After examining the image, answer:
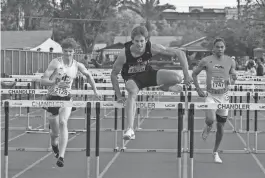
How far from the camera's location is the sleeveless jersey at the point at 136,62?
348 inches

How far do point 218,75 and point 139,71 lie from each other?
288 centimetres

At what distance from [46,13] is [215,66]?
7026 cm

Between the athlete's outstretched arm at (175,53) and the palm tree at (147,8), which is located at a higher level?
the palm tree at (147,8)

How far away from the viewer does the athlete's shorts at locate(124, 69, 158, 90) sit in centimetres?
898

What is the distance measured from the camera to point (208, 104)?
10047 millimetres

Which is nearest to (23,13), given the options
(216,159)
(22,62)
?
(22,62)

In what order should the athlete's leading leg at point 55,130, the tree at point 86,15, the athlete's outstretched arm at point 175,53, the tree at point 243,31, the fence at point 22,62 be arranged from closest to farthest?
the athlete's outstretched arm at point 175,53 → the athlete's leading leg at point 55,130 → the fence at point 22,62 → the tree at point 243,31 → the tree at point 86,15

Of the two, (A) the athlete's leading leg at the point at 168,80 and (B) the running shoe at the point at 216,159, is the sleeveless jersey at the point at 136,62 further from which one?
(B) the running shoe at the point at 216,159

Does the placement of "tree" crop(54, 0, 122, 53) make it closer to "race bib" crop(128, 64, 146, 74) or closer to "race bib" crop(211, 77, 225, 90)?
"race bib" crop(211, 77, 225, 90)

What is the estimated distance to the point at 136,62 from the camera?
29.2 feet

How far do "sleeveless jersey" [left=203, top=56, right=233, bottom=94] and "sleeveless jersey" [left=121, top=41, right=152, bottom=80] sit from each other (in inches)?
111

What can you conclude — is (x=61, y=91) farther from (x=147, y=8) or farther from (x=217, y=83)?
(x=147, y=8)

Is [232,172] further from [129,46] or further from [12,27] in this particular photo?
[12,27]

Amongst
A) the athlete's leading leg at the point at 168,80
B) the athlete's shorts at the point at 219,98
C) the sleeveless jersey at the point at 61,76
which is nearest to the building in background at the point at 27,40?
the athlete's shorts at the point at 219,98
